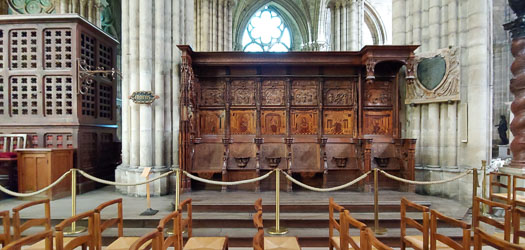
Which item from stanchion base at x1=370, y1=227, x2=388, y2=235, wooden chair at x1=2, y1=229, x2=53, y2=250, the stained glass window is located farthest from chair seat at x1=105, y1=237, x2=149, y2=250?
the stained glass window

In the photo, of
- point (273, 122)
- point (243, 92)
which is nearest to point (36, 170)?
point (243, 92)

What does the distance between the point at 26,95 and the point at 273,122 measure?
22.0 ft

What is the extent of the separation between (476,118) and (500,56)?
10663 mm

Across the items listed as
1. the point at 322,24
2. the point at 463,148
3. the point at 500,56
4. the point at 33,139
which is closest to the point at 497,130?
the point at 500,56

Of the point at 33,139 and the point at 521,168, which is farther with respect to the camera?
the point at 33,139

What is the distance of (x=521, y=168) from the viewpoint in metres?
5.27

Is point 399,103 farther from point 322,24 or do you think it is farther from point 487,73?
point 322,24

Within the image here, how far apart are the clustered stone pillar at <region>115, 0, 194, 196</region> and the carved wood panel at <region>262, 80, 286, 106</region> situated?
226cm

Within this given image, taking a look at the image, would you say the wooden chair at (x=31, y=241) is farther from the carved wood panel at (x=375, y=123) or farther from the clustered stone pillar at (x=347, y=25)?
the clustered stone pillar at (x=347, y=25)

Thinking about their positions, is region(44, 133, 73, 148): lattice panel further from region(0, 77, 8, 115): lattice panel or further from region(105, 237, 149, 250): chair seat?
region(105, 237, 149, 250): chair seat

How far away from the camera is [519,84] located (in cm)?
543

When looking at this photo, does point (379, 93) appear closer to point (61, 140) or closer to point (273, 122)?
point (273, 122)

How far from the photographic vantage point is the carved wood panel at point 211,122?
7008 mm

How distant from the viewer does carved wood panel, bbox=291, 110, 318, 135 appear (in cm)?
709
